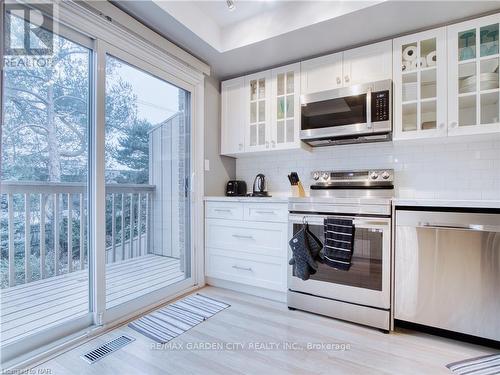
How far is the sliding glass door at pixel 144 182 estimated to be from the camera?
2.11m

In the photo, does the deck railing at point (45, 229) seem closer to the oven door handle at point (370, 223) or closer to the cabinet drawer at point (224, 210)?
the cabinet drawer at point (224, 210)

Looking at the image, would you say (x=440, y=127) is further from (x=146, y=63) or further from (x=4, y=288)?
(x=4, y=288)

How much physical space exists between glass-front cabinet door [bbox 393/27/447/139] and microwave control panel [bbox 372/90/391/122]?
0.09 meters

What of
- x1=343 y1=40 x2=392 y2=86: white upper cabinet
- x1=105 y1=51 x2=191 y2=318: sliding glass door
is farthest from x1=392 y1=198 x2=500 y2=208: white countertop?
x1=105 y1=51 x2=191 y2=318: sliding glass door

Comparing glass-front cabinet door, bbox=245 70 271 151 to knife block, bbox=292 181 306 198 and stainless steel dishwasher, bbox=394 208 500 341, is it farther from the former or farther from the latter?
stainless steel dishwasher, bbox=394 208 500 341

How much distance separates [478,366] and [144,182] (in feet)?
8.66

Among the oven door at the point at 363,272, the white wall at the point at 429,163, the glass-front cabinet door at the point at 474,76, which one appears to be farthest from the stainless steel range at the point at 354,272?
the glass-front cabinet door at the point at 474,76

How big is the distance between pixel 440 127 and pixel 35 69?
2.86 meters

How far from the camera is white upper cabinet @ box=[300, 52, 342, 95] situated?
2.46m

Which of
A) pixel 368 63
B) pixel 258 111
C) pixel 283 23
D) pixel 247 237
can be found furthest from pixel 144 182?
pixel 368 63

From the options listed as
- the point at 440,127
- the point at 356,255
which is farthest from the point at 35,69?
the point at 440,127

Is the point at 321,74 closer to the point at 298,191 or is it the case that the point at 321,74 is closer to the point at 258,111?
the point at 258,111

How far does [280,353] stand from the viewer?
166 centimetres

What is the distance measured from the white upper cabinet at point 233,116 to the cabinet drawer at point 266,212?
743 millimetres
